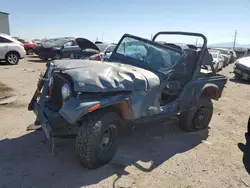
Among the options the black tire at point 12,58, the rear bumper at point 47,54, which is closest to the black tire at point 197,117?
the black tire at point 12,58

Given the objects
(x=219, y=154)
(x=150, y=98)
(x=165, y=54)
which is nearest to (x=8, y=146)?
(x=150, y=98)

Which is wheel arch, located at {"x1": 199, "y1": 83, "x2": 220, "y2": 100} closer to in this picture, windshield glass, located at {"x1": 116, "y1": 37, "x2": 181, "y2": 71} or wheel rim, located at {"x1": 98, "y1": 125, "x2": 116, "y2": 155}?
windshield glass, located at {"x1": 116, "y1": 37, "x2": 181, "y2": 71}

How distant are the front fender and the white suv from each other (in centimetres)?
1127

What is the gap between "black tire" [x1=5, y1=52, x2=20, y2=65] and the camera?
42.8 ft

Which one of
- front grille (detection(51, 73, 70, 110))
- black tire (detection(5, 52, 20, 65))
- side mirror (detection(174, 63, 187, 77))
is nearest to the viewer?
front grille (detection(51, 73, 70, 110))

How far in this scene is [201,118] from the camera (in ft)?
16.9

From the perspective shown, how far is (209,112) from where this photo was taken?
5.23m

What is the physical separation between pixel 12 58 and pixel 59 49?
9.71 ft

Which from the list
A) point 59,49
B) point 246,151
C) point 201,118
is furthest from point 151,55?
point 59,49

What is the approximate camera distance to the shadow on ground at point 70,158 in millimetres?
3191

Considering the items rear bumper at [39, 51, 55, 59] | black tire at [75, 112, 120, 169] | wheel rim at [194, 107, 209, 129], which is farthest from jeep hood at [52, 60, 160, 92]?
rear bumper at [39, 51, 55, 59]

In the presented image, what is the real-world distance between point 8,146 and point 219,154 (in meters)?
3.51

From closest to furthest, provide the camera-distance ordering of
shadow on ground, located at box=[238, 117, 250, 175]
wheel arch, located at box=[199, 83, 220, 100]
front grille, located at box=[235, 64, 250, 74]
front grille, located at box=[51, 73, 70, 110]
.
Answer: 1. front grille, located at box=[51, 73, 70, 110]
2. shadow on ground, located at box=[238, 117, 250, 175]
3. wheel arch, located at box=[199, 83, 220, 100]
4. front grille, located at box=[235, 64, 250, 74]

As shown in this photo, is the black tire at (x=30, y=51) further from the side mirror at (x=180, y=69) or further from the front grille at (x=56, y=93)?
the side mirror at (x=180, y=69)
